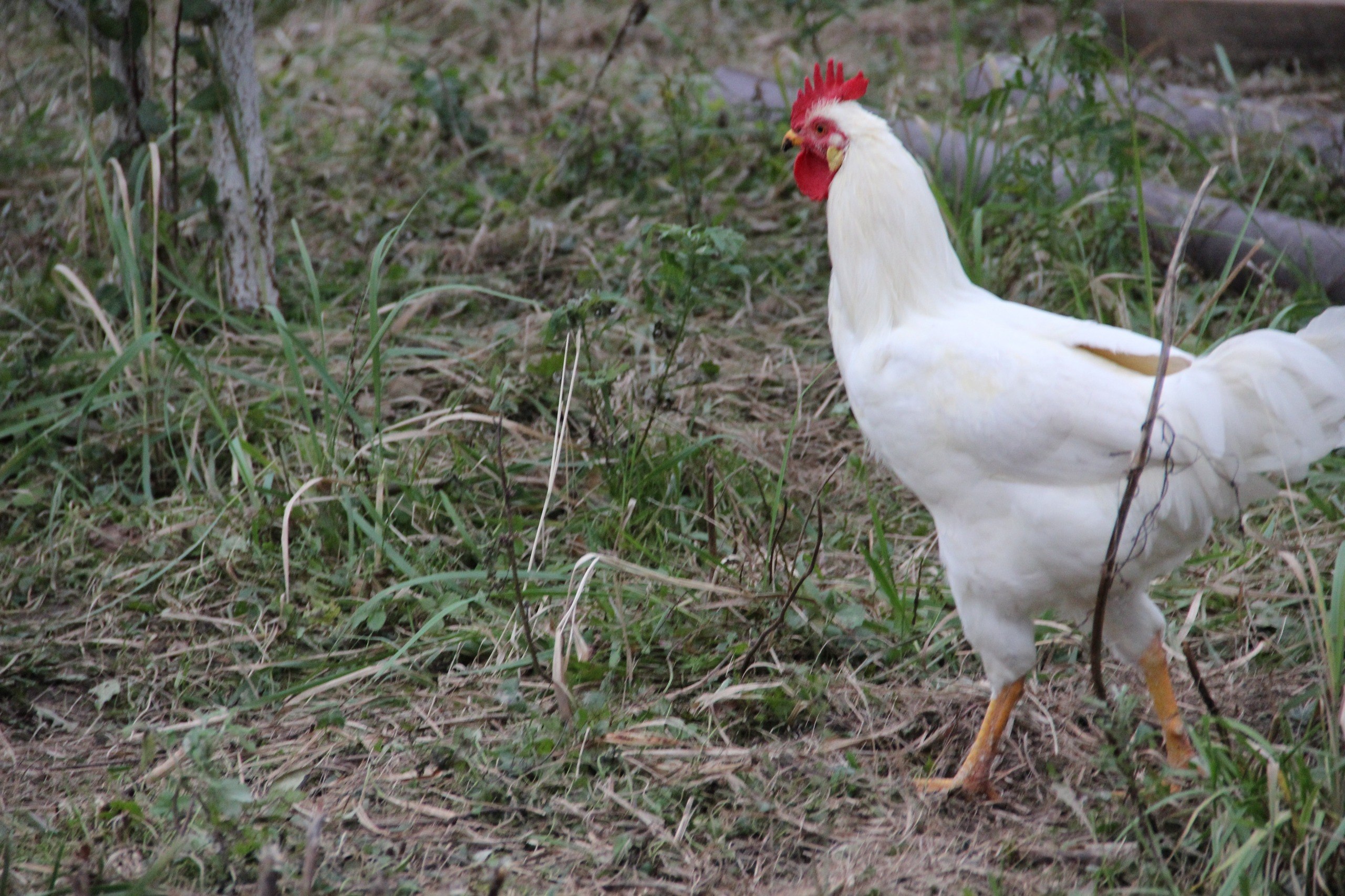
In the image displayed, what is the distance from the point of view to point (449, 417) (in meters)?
3.63

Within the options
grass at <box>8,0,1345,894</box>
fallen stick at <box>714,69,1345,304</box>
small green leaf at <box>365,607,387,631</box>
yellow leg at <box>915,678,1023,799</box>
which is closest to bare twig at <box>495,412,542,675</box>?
grass at <box>8,0,1345,894</box>

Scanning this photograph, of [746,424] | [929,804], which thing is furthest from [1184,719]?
[746,424]

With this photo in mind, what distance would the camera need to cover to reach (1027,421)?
2414mm

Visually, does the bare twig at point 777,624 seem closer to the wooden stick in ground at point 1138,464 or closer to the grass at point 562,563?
the grass at point 562,563

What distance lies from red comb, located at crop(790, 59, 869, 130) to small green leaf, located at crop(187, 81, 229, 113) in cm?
223

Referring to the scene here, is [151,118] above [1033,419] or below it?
above

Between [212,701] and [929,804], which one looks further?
[212,701]

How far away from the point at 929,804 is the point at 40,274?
157 inches

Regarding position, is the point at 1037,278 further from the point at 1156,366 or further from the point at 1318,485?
the point at 1156,366

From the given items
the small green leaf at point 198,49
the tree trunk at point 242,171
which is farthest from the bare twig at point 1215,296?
the small green leaf at point 198,49

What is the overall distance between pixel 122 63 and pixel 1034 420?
11.8 ft

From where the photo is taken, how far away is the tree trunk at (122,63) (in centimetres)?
416

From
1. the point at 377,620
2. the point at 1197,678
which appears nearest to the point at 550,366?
the point at 377,620

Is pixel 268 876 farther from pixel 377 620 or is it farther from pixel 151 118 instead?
pixel 151 118
